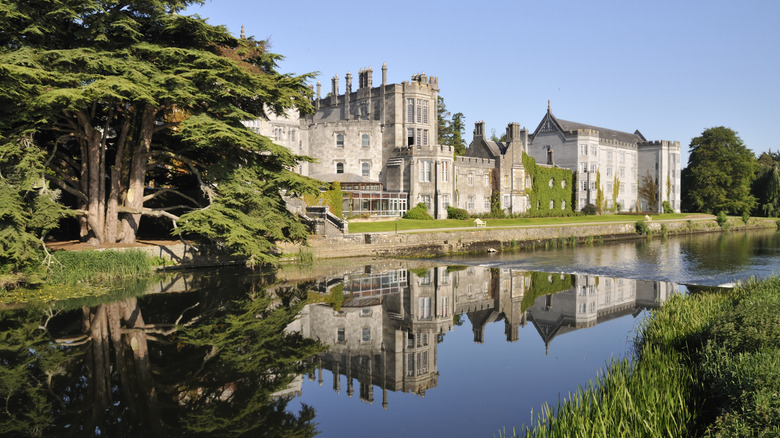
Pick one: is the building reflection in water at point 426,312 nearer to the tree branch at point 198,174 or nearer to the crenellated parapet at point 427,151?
the tree branch at point 198,174

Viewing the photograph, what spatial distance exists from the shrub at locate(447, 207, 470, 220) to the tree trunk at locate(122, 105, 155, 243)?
2445 cm

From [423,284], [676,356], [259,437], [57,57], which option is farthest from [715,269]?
[57,57]

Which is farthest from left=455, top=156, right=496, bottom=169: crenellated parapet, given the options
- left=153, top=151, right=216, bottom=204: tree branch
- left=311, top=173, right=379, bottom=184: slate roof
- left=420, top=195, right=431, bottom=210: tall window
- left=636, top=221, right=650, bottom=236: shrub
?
left=153, top=151, right=216, bottom=204: tree branch

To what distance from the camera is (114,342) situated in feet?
37.1

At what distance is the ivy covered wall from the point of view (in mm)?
49969

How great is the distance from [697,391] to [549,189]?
150 feet

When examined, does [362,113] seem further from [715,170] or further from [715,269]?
[715,170]

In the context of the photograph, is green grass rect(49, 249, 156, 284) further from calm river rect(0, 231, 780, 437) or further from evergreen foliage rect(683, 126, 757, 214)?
evergreen foliage rect(683, 126, 757, 214)

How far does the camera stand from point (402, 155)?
1661 inches

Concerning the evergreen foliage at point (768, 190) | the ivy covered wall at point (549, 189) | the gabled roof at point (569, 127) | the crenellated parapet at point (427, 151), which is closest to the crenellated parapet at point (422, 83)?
the crenellated parapet at point (427, 151)

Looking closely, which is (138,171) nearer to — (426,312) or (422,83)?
(426,312)

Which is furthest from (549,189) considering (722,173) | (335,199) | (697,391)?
(697,391)

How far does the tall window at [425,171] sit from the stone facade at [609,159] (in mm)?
19933

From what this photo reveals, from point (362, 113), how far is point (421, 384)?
127 ft
